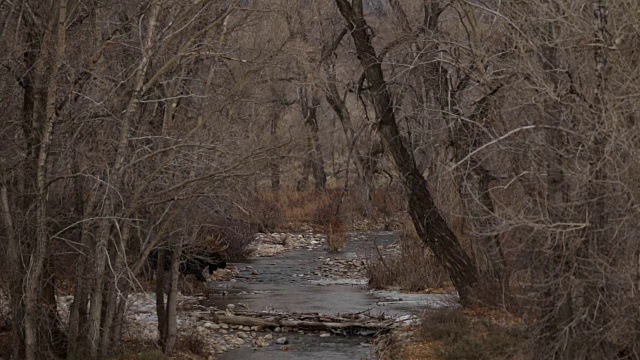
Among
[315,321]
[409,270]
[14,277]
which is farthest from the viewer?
[409,270]

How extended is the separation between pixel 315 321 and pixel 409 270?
450 cm

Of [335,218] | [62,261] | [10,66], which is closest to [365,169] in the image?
[62,261]

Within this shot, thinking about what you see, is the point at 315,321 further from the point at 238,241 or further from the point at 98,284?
the point at 238,241

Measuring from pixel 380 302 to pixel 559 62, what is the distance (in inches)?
367

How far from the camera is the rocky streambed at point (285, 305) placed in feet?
47.0

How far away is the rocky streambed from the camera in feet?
47.0

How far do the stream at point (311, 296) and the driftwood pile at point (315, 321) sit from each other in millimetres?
240

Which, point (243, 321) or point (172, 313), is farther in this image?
point (243, 321)

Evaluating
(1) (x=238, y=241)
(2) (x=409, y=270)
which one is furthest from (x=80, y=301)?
(1) (x=238, y=241)

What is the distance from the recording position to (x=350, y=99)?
50.2 metres

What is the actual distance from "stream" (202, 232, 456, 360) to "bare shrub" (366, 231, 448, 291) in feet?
1.42

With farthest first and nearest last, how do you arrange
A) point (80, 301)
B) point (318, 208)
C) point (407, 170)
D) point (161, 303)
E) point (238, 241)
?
point (318, 208)
point (238, 241)
point (407, 170)
point (161, 303)
point (80, 301)

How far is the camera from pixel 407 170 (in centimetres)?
1577

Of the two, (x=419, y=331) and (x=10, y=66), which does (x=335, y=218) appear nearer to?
(x=419, y=331)
